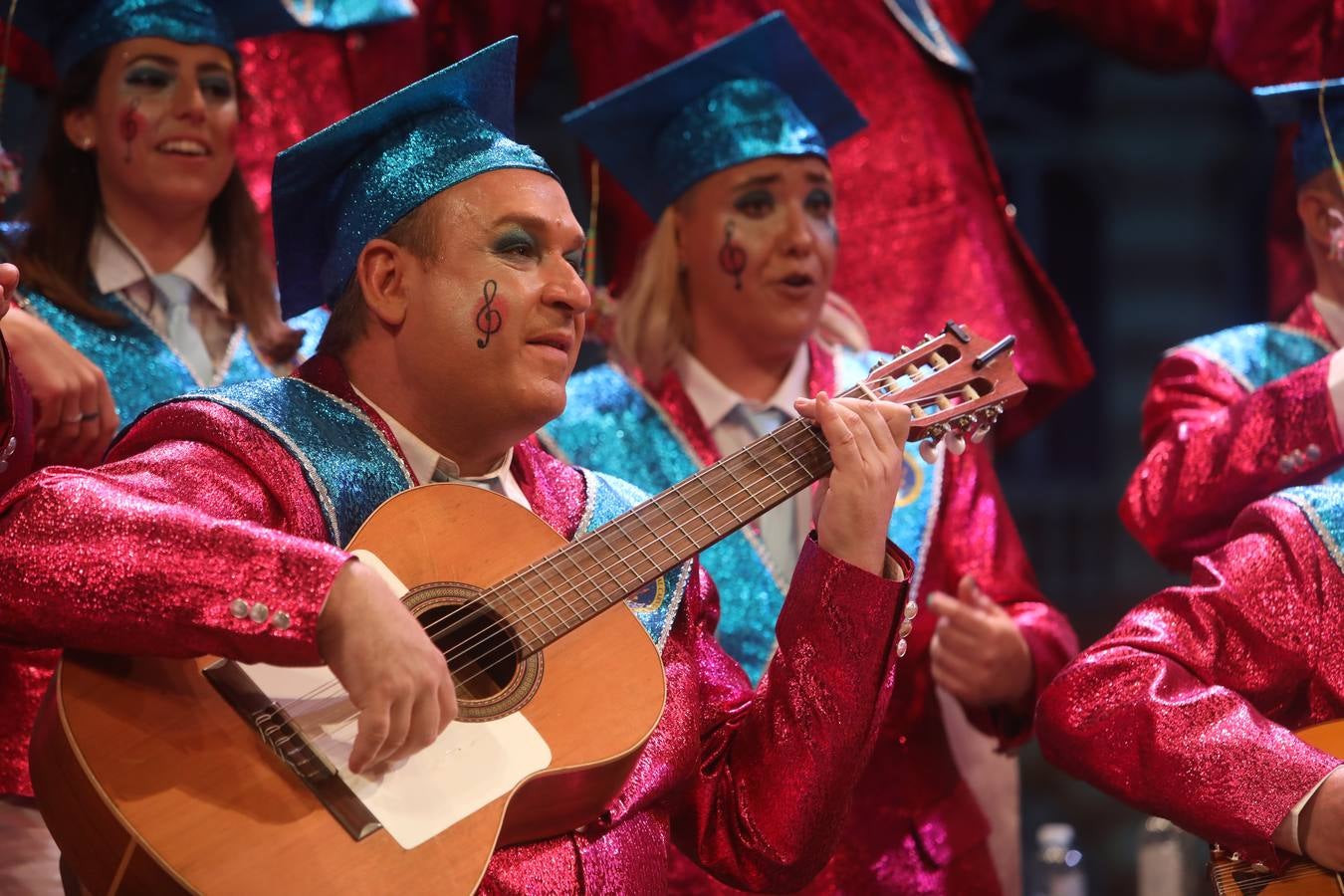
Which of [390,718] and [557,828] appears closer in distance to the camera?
[390,718]

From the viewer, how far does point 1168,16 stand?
450 cm

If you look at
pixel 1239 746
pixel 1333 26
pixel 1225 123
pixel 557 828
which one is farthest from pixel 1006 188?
pixel 557 828

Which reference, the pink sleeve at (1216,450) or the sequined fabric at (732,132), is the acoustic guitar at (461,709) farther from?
the sequined fabric at (732,132)

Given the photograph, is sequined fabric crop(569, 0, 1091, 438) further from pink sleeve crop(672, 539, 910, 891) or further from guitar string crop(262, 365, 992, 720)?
pink sleeve crop(672, 539, 910, 891)

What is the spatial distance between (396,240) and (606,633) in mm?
623

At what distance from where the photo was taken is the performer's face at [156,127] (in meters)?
3.54

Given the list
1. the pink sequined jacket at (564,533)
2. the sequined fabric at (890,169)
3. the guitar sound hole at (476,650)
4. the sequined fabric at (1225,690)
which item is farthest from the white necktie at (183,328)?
the sequined fabric at (1225,690)

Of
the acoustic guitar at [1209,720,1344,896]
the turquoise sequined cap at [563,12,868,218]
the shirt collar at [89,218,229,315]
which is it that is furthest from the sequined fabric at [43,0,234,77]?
the acoustic guitar at [1209,720,1344,896]

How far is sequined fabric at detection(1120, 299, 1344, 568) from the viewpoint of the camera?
10.8 ft

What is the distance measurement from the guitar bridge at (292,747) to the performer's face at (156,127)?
1597 millimetres

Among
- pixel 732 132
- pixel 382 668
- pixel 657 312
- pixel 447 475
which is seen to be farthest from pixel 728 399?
pixel 382 668

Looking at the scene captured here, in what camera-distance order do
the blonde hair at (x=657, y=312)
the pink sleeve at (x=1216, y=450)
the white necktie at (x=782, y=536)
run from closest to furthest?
1. the pink sleeve at (x=1216, y=450)
2. the white necktie at (x=782, y=536)
3. the blonde hair at (x=657, y=312)

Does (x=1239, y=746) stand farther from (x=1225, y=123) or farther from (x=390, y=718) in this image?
(x=1225, y=123)

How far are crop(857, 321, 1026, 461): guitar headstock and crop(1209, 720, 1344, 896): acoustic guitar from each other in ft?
2.14
